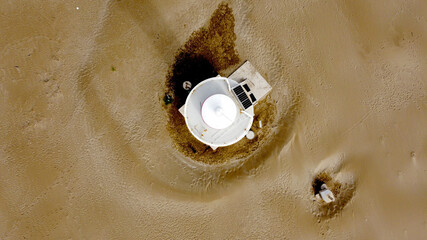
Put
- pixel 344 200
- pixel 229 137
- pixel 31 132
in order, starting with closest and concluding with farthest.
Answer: pixel 229 137 < pixel 31 132 < pixel 344 200

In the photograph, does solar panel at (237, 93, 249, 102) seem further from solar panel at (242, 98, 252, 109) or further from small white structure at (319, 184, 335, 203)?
small white structure at (319, 184, 335, 203)

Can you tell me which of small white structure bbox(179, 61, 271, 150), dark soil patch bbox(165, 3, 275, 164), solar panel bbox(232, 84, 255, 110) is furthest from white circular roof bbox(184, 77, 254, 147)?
dark soil patch bbox(165, 3, 275, 164)

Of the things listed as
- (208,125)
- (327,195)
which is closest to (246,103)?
(208,125)

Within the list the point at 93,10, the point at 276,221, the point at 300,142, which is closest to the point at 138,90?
the point at 93,10

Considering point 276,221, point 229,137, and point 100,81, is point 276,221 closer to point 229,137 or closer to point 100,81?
point 229,137

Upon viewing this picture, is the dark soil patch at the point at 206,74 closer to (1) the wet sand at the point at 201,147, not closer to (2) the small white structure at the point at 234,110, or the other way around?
(1) the wet sand at the point at 201,147
